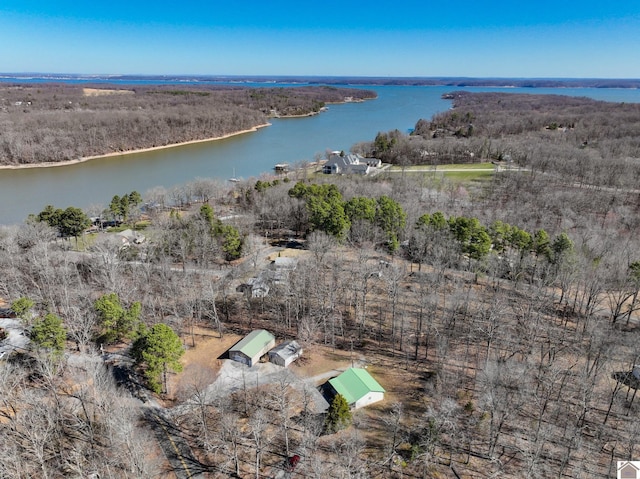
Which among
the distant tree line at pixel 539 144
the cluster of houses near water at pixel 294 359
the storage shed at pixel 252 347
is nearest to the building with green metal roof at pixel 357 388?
the cluster of houses near water at pixel 294 359

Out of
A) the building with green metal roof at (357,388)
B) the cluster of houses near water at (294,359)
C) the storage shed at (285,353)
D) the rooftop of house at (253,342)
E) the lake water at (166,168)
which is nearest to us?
the building with green metal roof at (357,388)

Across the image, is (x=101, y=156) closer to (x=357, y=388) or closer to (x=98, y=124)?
(x=98, y=124)

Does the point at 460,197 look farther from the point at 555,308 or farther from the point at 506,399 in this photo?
the point at 506,399

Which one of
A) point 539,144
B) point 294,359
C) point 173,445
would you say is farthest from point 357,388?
point 539,144

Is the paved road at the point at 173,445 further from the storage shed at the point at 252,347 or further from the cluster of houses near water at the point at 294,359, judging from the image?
the cluster of houses near water at the point at 294,359

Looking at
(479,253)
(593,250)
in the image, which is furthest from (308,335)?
(593,250)

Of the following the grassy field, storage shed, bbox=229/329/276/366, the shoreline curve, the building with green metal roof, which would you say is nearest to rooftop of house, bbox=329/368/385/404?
the building with green metal roof
